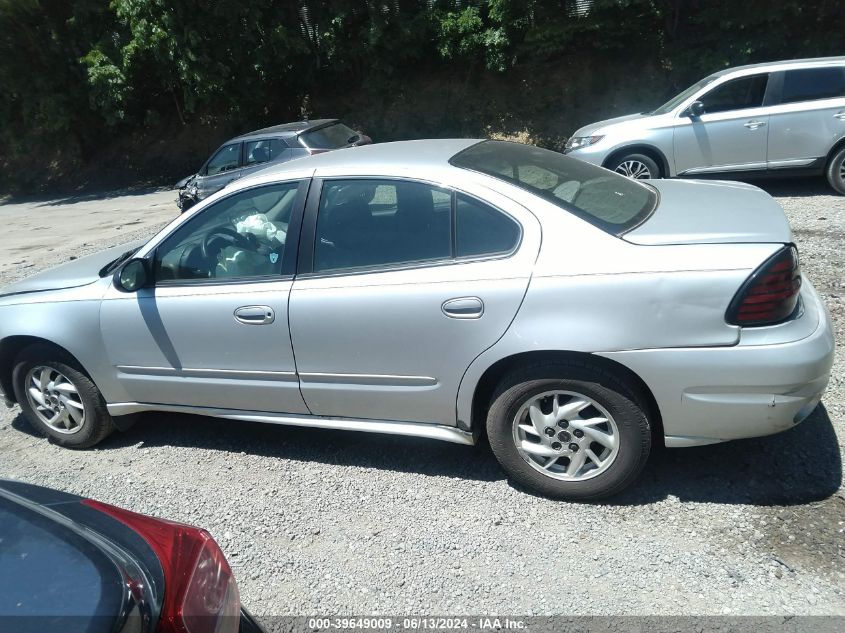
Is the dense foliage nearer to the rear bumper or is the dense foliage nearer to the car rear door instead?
the car rear door

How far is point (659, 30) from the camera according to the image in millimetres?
16516

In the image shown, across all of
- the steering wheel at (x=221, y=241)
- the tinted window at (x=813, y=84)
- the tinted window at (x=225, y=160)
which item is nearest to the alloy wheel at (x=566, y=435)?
the steering wheel at (x=221, y=241)

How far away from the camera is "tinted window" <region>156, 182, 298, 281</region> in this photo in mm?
3973

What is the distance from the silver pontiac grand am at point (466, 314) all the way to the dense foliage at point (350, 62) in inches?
519

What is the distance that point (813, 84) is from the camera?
910cm

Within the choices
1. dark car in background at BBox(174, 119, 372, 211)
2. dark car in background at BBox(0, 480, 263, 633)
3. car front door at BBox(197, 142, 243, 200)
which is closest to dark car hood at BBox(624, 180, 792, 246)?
dark car in background at BBox(0, 480, 263, 633)

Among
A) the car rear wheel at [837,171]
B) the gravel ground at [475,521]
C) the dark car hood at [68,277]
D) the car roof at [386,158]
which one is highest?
the car roof at [386,158]

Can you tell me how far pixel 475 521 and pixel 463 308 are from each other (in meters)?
1.05

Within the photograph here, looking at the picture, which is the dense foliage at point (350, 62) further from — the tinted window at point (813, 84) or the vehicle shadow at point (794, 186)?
the tinted window at point (813, 84)

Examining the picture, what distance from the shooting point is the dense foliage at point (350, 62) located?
52.4 ft

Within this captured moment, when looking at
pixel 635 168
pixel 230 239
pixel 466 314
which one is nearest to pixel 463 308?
pixel 466 314

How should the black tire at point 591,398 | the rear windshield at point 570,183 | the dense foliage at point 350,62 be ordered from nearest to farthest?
the black tire at point 591,398 → the rear windshield at point 570,183 → the dense foliage at point 350,62

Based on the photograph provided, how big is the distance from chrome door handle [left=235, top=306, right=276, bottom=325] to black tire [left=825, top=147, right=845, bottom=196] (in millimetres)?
8191

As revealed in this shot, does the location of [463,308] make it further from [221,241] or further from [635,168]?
[635,168]
